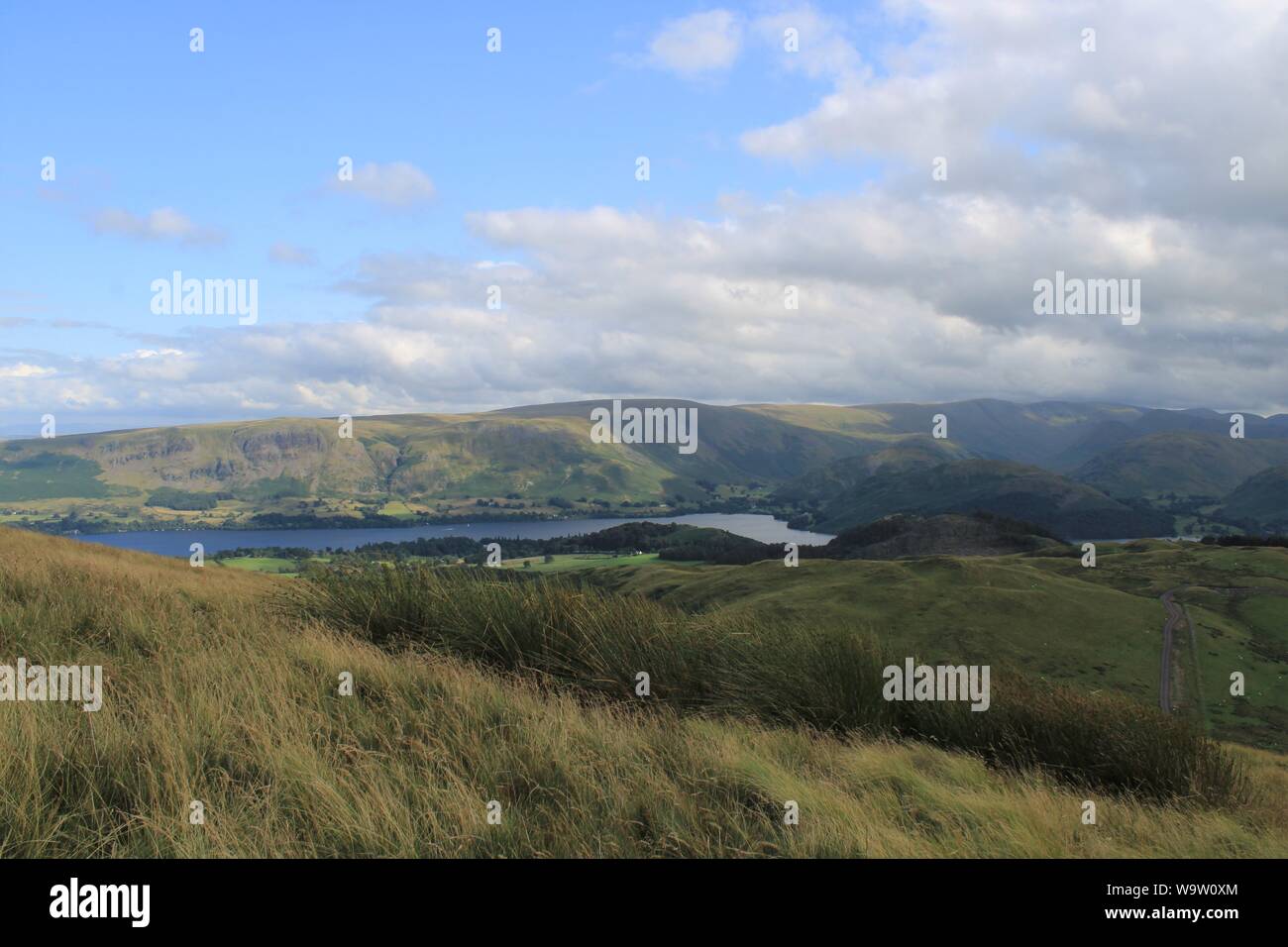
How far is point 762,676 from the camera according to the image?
350 inches

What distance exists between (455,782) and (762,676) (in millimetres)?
4669

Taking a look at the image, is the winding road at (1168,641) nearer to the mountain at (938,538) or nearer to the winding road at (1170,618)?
the winding road at (1170,618)

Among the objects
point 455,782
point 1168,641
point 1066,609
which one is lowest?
point 1168,641

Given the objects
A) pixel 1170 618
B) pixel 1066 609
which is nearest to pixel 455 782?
pixel 1066 609

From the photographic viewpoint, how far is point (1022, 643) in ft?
244

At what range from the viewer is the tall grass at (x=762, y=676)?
8.27 m

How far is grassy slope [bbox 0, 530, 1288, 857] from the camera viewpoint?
4469 millimetres

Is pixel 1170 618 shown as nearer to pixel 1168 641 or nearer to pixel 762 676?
pixel 1168 641

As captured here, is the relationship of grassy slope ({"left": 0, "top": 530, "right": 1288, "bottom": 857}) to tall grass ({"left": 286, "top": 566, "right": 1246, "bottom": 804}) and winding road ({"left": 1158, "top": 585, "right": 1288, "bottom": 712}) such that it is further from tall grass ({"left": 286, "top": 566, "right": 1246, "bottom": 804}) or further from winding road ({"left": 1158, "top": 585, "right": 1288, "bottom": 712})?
winding road ({"left": 1158, "top": 585, "right": 1288, "bottom": 712})

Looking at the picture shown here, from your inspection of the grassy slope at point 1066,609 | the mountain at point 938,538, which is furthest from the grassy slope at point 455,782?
the mountain at point 938,538

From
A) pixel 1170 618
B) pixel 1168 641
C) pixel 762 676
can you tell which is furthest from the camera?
pixel 1170 618

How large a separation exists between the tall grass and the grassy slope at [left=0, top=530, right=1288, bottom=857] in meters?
0.78
